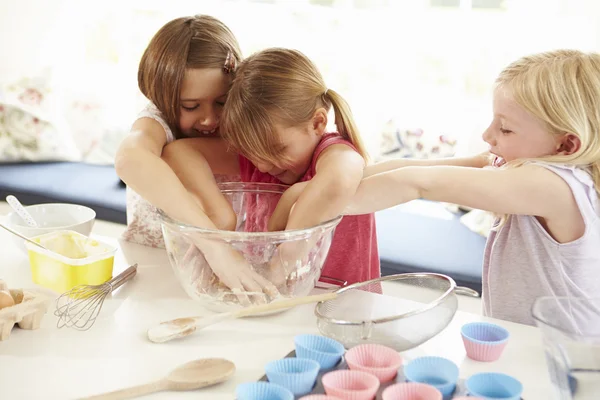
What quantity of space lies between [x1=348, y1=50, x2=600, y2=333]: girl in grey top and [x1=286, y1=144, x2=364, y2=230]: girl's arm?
0.03m

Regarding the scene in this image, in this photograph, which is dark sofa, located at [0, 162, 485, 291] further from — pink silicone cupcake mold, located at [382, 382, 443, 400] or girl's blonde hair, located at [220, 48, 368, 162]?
pink silicone cupcake mold, located at [382, 382, 443, 400]

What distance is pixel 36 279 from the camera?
4.00 feet

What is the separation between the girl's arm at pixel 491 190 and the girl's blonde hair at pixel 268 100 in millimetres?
186

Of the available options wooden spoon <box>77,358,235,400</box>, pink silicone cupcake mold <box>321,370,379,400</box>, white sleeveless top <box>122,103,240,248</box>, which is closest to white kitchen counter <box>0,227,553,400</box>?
wooden spoon <box>77,358,235,400</box>

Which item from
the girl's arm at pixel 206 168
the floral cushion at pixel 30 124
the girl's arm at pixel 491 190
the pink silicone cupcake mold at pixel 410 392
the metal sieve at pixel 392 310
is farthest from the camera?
the floral cushion at pixel 30 124

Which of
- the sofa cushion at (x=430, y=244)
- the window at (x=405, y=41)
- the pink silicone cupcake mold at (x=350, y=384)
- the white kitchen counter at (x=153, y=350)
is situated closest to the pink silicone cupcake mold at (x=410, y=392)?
the pink silicone cupcake mold at (x=350, y=384)

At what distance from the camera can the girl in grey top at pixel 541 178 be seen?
1164 mm

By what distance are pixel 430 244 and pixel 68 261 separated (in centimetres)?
145

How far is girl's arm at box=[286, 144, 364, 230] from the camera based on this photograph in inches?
47.4

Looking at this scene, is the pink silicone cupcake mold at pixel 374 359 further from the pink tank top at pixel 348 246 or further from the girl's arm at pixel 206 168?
the pink tank top at pixel 348 246

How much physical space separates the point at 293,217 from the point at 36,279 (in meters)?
0.44

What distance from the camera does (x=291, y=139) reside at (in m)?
1.32

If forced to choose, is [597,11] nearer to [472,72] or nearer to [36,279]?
[472,72]

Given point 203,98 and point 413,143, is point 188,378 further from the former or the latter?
point 413,143
